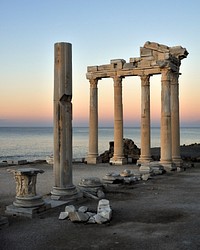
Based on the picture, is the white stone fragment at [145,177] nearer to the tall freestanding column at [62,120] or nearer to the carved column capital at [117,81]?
the tall freestanding column at [62,120]

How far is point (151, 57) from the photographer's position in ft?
93.9

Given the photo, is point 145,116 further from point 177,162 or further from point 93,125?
point 93,125

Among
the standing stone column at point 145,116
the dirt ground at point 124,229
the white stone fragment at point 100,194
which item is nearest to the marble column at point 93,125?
the standing stone column at point 145,116

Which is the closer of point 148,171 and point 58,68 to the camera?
point 58,68

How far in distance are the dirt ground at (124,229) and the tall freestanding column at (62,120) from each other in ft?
4.03

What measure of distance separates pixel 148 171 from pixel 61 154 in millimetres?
10873

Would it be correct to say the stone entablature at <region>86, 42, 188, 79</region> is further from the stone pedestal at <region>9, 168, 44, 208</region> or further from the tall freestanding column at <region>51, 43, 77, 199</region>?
the stone pedestal at <region>9, 168, 44, 208</region>

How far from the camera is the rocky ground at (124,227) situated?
962cm

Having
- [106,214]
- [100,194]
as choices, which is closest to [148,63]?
[100,194]

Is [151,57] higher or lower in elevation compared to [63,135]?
higher

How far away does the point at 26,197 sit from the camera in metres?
12.9

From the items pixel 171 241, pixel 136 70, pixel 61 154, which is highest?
pixel 136 70

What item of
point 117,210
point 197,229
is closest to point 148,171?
point 117,210

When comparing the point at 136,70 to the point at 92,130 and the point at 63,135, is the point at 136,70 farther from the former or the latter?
the point at 63,135
